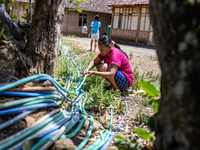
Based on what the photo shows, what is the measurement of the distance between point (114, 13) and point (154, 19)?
710 inches

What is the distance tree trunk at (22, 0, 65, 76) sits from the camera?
235cm

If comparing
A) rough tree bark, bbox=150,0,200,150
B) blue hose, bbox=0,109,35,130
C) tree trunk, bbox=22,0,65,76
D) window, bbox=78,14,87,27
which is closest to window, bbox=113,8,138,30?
window, bbox=78,14,87,27

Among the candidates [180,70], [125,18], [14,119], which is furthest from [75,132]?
[125,18]

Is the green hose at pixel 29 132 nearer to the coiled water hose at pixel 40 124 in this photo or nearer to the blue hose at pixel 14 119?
the coiled water hose at pixel 40 124

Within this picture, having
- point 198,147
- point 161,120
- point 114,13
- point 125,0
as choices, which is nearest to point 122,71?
point 161,120

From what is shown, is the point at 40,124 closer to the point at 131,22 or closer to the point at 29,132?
the point at 29,132

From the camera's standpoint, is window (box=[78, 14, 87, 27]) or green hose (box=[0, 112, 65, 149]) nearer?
green hose (box=[0, 112, 65, 149])

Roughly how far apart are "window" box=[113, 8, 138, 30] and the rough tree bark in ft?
52.8

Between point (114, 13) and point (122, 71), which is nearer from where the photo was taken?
point (122, 71)

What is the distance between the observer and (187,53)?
88cm

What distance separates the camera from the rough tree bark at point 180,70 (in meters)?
0.82

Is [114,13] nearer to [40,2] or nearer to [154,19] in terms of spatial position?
[40,2]

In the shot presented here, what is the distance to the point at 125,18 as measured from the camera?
56.9 ft

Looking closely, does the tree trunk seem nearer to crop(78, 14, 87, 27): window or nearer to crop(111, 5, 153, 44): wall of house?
crop(111, 5, 153, 44): wall of house
